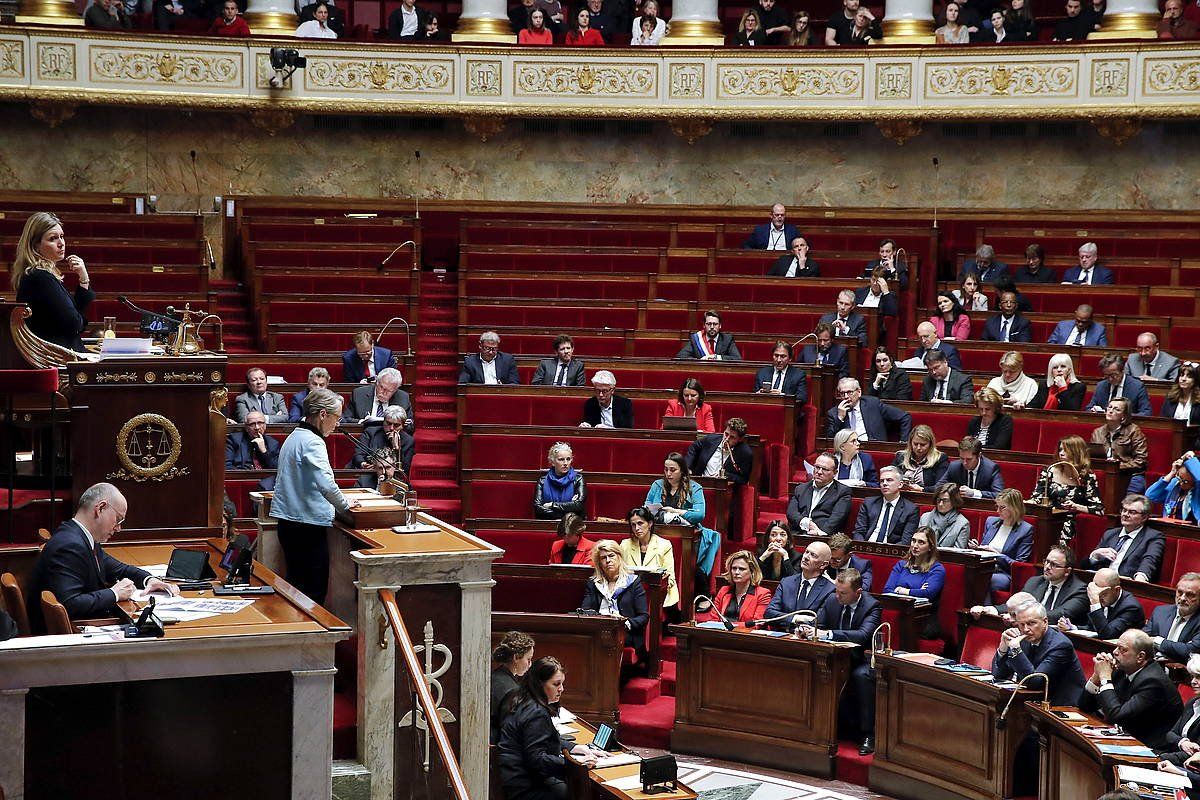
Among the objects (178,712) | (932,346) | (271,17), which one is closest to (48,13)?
(271,17)

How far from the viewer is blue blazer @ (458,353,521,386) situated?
796cm

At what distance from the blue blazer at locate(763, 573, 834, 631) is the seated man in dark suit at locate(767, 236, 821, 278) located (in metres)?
3.41

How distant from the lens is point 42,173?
10820mm

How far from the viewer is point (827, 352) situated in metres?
8.03

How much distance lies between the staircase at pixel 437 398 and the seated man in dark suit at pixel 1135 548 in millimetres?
2963

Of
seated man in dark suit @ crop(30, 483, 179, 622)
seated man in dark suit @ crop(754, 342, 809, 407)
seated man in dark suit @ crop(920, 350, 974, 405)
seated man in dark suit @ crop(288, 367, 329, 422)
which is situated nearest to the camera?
seated man in dark suit @ crop(30, 483, 179, 622)

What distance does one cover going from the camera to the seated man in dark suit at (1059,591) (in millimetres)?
5605

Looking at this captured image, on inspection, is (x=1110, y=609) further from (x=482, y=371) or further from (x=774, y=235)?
(x=774, y=235)

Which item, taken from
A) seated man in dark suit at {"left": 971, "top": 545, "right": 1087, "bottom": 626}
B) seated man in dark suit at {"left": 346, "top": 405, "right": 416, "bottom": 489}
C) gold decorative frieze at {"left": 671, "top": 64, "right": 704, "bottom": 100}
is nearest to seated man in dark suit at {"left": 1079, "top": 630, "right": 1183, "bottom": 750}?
seated man in dark suit at {"left": 971, "top": 545, "right": 1087, "bottom": 626}

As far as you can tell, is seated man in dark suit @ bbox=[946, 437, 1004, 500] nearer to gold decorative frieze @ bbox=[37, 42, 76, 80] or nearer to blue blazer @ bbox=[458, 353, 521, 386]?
blue blazer @ bbox=[458, 353, 521, 386]

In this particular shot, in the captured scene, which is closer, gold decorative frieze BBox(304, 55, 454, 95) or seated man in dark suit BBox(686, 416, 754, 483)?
seated man in dark suit BBox(686, 416, 754, 483)

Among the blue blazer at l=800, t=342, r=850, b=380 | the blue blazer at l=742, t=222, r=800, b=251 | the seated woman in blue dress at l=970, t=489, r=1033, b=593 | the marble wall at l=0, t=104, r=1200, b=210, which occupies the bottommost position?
the seated woman in blue dress at l=970, t=489, r=1033, b=593

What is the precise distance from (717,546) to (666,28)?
5654 mm

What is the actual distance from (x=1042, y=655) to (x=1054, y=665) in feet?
0.17
